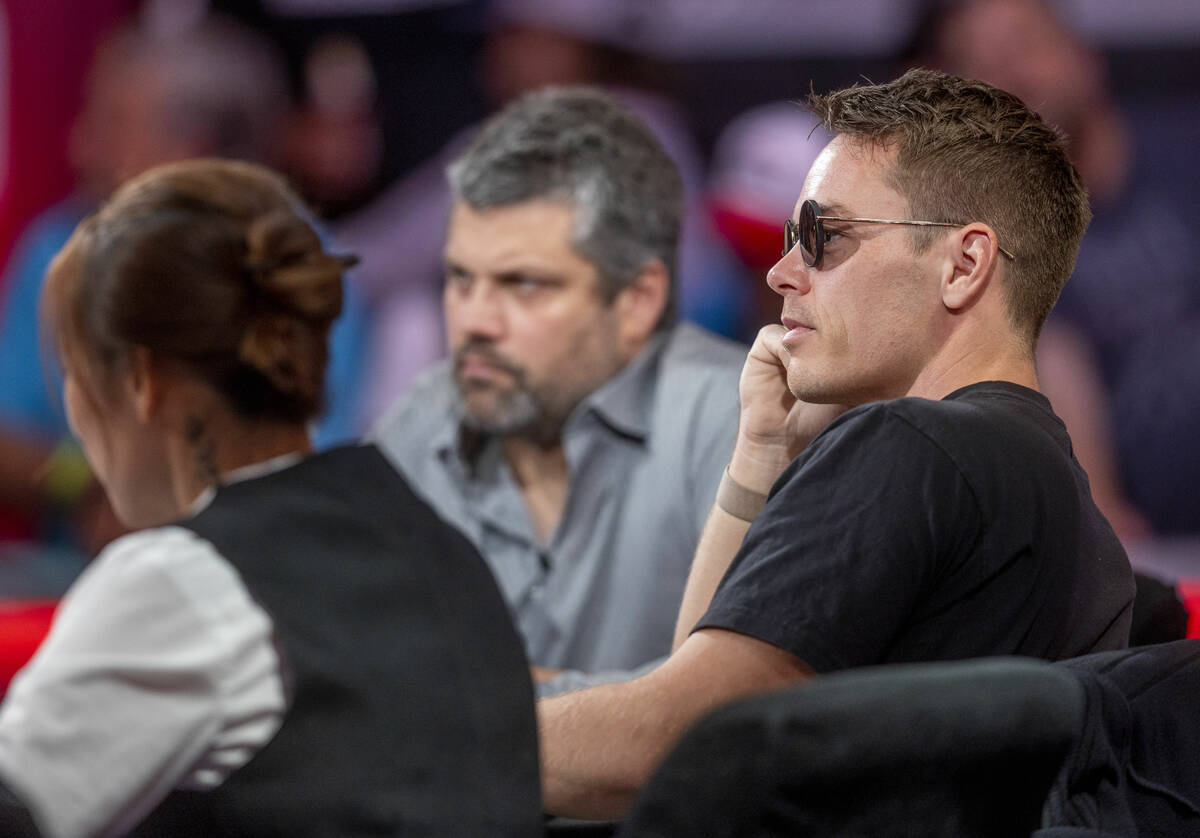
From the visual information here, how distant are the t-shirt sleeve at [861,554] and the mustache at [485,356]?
1385mm

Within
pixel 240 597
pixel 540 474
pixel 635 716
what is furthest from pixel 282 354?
pixel 540 474

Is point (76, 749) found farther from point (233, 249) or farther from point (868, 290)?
point (868, 290)

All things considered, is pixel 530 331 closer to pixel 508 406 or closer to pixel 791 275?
pixel 508 406

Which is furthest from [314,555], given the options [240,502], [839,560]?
[839,560]

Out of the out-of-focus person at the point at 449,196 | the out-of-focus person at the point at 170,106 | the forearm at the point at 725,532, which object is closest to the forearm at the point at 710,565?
the forearm at the point at 725,532

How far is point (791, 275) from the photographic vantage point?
69.7 inches

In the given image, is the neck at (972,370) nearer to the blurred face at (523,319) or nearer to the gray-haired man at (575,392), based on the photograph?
the gray-haired man at (575,392)

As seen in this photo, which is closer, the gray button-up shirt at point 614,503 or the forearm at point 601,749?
the forearm at point 601,749

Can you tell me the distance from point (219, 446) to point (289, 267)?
0.20 metres

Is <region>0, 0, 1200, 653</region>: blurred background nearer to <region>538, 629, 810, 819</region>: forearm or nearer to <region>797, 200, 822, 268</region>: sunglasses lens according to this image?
<region>797, 200, 822, 268</region>: sunglasses lens

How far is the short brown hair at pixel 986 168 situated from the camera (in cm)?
166

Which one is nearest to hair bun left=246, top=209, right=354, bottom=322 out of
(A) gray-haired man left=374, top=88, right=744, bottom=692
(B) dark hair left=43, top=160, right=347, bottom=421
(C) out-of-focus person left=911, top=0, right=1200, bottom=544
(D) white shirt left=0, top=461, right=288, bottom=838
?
(B) dark hair left=43, top=160, right=347, bottom=421

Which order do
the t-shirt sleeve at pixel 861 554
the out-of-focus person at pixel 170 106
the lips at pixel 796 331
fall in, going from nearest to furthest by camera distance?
the t-shirt sleeve at pixel 861 554 < the lips at pixel 796 331 < the out-of-focus person at pixel 170 106

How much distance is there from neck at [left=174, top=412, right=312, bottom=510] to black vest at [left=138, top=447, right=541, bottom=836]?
7cm
